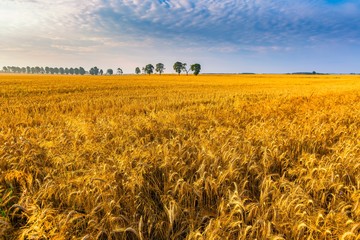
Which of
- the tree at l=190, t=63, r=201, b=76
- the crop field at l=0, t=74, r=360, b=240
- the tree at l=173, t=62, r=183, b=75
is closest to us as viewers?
the crop field at l=0, t=74, r=360, b=240

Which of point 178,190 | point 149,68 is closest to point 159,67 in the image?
point 149,68

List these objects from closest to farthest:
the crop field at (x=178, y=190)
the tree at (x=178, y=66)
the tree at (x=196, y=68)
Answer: the crop field at (x=178, y=190), the tree at (x=196, y=68), the tree at (x=178, y=66)

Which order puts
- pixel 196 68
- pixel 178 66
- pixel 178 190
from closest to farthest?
pixel 178 190 < pixel 196 68 < pixel 178 66

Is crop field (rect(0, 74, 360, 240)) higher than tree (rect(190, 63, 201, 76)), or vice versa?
tree (rect(190, 63, 201, 76))

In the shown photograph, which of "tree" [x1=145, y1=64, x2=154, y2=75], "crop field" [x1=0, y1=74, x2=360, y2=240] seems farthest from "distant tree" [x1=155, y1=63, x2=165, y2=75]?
"crop field" [x1=0, y1=74, x2=360, y2=240]

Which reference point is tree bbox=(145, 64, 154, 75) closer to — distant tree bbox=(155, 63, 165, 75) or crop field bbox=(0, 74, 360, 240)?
distant tree bbox=(155, 63, 165, 75)

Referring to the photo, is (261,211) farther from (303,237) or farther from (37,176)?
(37,176)

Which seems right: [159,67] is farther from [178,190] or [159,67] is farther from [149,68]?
[178,190]

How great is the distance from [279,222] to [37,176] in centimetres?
333

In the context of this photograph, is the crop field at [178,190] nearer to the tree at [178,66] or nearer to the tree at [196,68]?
the tree at [196,68]

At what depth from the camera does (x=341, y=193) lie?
3.14 metres

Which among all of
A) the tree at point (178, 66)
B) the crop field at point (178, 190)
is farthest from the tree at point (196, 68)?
the crop field at point (178, 190)

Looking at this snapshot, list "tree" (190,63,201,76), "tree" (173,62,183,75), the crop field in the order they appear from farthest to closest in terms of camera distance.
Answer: "tree" (173,62,183,75) → "tree" (190,63,201,76) → the crop field

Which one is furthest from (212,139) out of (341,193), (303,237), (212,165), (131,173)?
(303,237)
